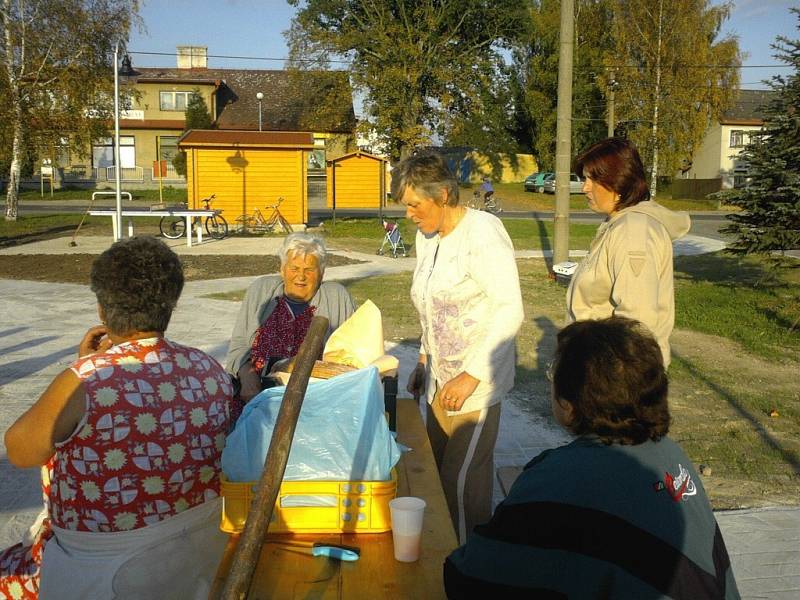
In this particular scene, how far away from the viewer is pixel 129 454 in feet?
7.79

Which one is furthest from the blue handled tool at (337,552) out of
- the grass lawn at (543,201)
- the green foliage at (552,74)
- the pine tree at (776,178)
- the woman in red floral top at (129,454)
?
the green foliage at (552,74)

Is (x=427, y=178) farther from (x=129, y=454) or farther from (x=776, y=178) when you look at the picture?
(x=776, y=178)

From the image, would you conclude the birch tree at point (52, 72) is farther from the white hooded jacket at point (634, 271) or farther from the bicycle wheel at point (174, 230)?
the white hooded jacket at point (634, 271)

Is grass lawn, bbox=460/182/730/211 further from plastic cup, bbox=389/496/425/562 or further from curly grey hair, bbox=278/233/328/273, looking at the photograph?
plastic cup, bbox=389/496/425/562

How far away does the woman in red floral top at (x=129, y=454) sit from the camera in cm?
230

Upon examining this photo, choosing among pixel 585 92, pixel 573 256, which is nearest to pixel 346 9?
pixel 585 92

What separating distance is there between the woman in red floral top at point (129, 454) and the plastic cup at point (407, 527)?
605mm

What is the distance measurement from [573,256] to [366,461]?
15.6m

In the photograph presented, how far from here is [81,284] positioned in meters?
13.3

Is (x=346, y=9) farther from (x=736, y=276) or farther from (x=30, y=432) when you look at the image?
(x=30, y=432)

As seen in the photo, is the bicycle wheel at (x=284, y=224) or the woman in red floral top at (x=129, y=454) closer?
the woman in red floral top at (x=129, y=454)

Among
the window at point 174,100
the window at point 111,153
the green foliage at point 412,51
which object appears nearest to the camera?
the green foliage at point 412,51

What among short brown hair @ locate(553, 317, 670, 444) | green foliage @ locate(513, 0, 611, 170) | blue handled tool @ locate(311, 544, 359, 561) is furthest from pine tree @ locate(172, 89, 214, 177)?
short brown hair @ locate(553, 317, 670, 444)

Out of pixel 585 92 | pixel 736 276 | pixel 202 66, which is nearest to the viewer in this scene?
pixel 736 276
